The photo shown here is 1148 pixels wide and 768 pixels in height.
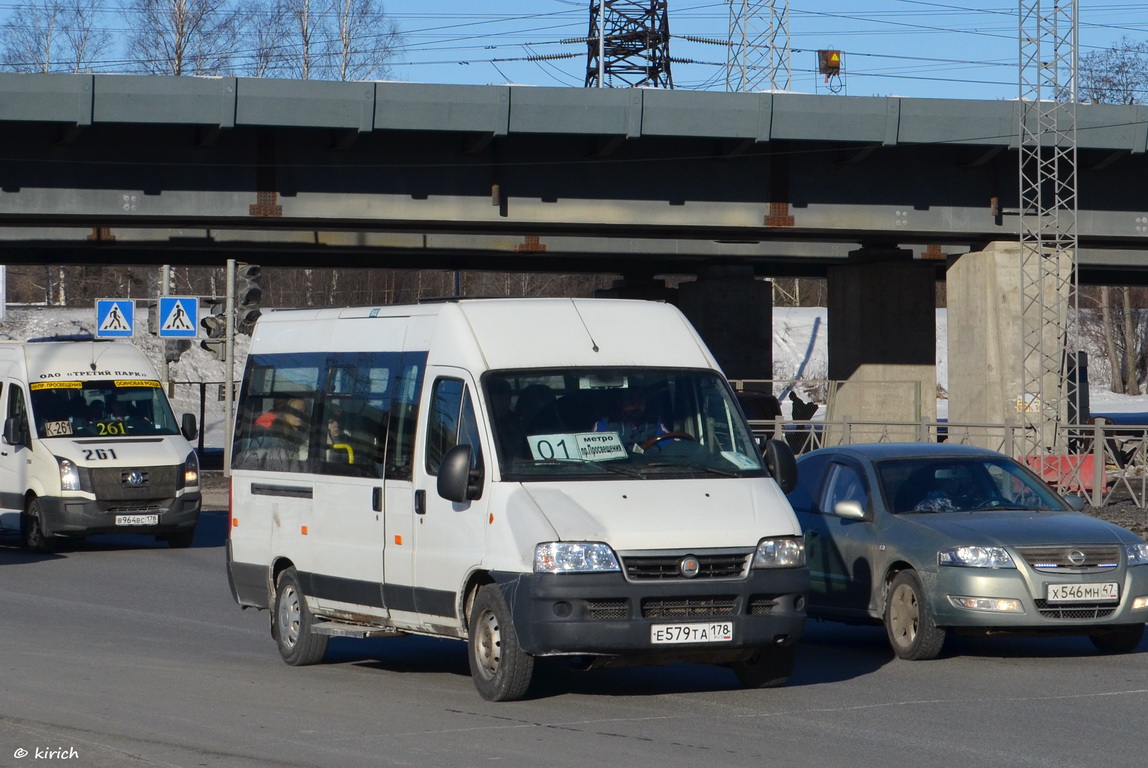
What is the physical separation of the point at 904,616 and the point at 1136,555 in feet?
4.97

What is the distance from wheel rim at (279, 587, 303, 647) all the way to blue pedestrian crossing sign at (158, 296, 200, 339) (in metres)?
18.1

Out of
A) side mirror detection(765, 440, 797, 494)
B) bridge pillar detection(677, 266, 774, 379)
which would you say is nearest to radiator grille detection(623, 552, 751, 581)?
side mirror detection(765, 440, 797, 494)

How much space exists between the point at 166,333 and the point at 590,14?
35908 mm

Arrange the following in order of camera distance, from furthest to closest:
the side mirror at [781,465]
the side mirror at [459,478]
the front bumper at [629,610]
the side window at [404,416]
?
the side window at [404,416]
the side mirror at [781,465]
the side mirror at [459,478]
the front bumper at [629,610]

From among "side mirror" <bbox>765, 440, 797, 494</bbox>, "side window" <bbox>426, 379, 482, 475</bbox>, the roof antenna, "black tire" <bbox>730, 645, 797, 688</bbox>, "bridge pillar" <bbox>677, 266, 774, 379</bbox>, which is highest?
"bridge pillar" <bbox>677, 266, 774, 379</bbox>

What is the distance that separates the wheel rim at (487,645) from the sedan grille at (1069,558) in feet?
11.6

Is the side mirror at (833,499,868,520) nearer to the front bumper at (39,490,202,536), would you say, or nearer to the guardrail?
the front bumper at (39,490,202,536)

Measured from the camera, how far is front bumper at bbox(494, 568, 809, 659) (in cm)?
812

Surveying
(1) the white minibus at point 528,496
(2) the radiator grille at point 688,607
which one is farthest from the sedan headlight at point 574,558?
(2) the radiator grille at point 688,607

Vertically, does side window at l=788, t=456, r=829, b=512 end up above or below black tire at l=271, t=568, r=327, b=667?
above

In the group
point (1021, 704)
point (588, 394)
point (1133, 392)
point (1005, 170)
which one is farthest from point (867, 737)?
point (1133, 392)

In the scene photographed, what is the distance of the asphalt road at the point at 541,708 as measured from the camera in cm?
722

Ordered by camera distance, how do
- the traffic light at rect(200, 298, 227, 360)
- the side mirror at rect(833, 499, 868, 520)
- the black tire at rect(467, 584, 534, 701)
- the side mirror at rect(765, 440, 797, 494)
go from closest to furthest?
the black tire at rect(467, 584, 534, 701), the side mirror at rect(765, 440, 797, 494), the side mirror at rect(833, 499, 868, 520), the traffic light at rect(200, 298, 227, 360)

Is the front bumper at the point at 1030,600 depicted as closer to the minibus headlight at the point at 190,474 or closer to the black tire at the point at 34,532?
the minibus headlight at the point at 190,474
